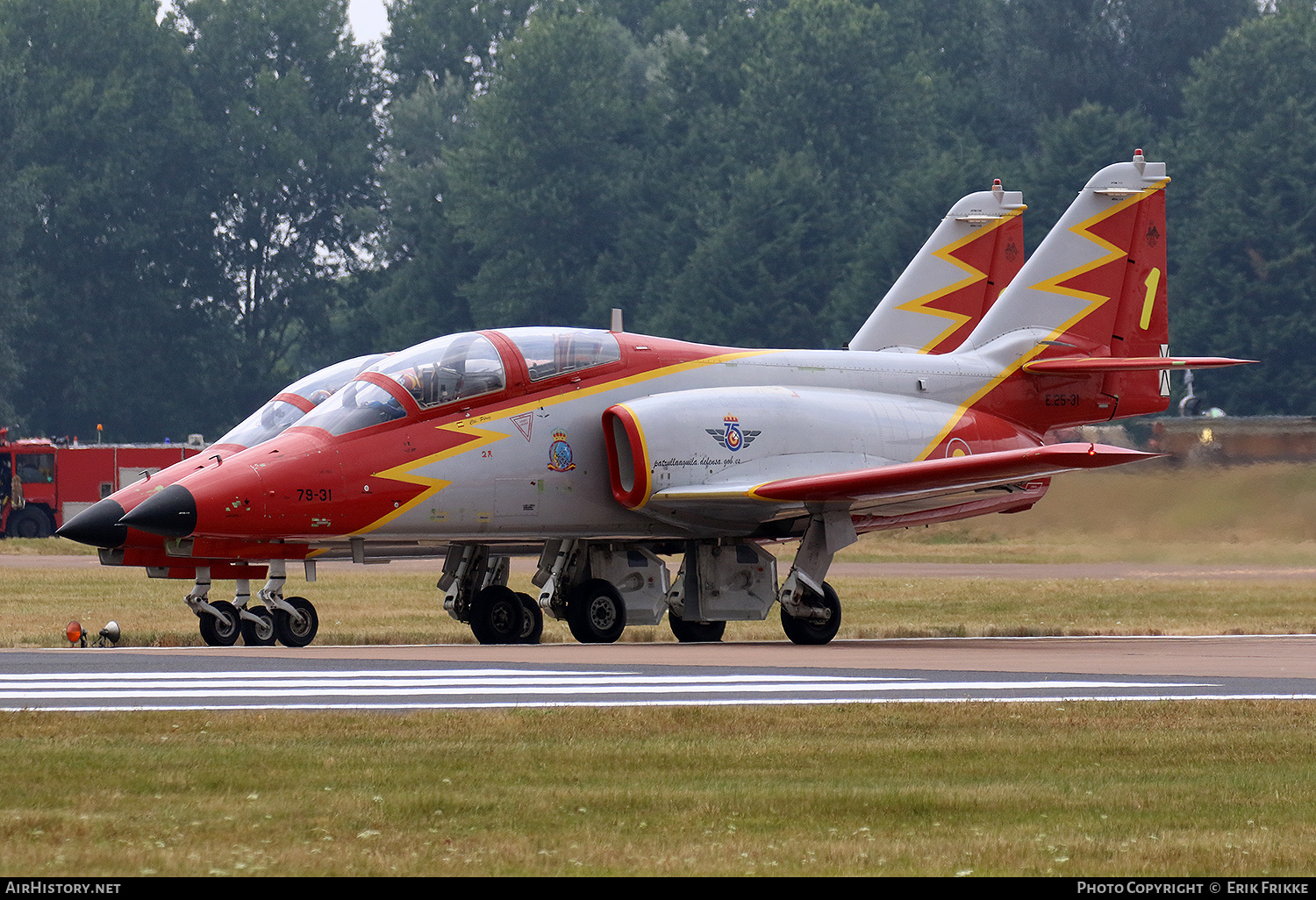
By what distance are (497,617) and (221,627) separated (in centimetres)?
254

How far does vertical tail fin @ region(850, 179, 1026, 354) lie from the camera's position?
23.3m

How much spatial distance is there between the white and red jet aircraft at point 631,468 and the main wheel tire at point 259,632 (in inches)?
11.3

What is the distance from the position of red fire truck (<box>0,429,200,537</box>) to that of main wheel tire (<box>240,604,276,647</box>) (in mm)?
30397

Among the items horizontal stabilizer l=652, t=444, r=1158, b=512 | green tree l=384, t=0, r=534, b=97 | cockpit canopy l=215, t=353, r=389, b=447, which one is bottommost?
horizontal stabilizer l=652, t=444, r=1158, b=512

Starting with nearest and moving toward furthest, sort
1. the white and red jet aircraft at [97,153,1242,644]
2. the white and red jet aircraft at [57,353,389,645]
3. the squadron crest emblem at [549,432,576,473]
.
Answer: the white and red jet aircraft at [97,153,1242,644], the white and red jet aircraft at [57,353,389,645], the squadron crest emblem at [549,432,576,473]

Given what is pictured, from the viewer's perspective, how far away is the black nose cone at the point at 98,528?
16578mm

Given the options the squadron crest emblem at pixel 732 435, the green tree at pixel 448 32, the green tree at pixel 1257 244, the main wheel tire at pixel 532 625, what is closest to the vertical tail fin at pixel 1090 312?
the squadron crest emblem at pixel 732 435

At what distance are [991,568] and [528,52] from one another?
4556 cm

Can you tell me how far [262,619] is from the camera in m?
18.3

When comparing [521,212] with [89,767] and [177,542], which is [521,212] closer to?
[177,542]

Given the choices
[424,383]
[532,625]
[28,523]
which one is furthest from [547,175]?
[424,383]

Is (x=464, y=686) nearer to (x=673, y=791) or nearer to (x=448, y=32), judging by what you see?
(x=673, y=791)

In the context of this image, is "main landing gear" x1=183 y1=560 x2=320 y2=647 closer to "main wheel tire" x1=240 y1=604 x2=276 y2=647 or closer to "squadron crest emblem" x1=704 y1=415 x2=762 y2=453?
"main wheel tire" x1=240 y1=604 x2=276 y2=647

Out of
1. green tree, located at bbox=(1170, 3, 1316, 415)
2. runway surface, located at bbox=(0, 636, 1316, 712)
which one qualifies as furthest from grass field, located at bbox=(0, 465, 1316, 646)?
green tree, located at bbox=(1170, 3, 1316, 415)
